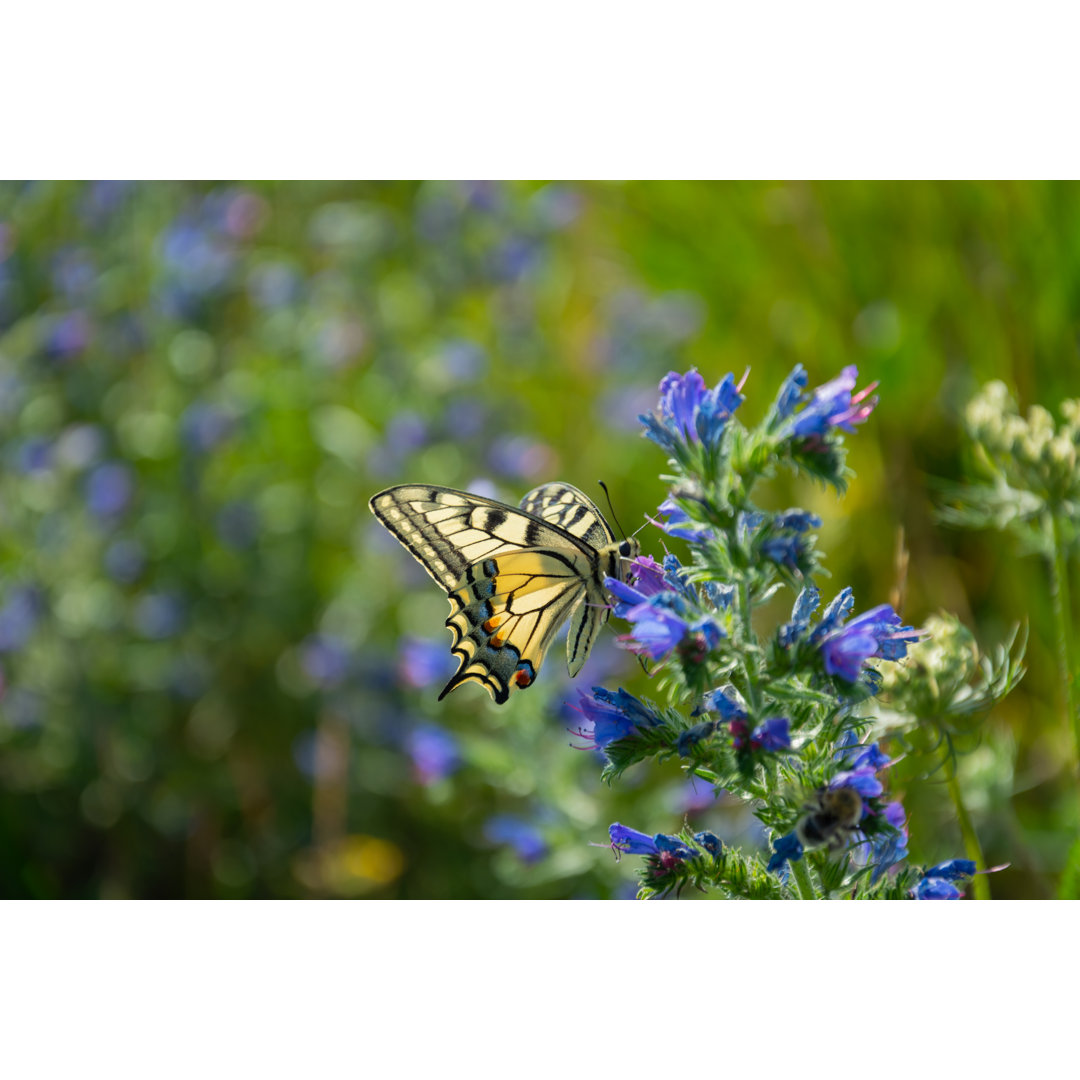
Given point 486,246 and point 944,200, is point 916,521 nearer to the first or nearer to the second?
point 944,200

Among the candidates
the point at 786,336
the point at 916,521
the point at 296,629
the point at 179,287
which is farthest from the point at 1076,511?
the point at 179,287

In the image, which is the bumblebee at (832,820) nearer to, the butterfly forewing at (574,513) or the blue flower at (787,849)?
the blue flower at (787,849)

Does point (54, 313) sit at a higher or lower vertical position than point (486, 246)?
lower

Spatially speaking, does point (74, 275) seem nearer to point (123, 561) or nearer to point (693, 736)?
point (123, 561)

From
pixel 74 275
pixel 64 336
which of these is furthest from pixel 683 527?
pixel 74 275

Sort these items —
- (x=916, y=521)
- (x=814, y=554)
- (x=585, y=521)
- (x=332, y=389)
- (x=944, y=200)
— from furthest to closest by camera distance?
(x=332, y=389)
(x=944, y=200)
(x=916, y=521)
(x=585, y=521)
(x=814, y=554)

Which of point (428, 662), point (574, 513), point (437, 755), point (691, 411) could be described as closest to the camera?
point (691, 411)

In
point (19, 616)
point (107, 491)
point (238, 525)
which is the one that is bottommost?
point (19, 616)

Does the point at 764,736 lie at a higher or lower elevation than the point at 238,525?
lower
